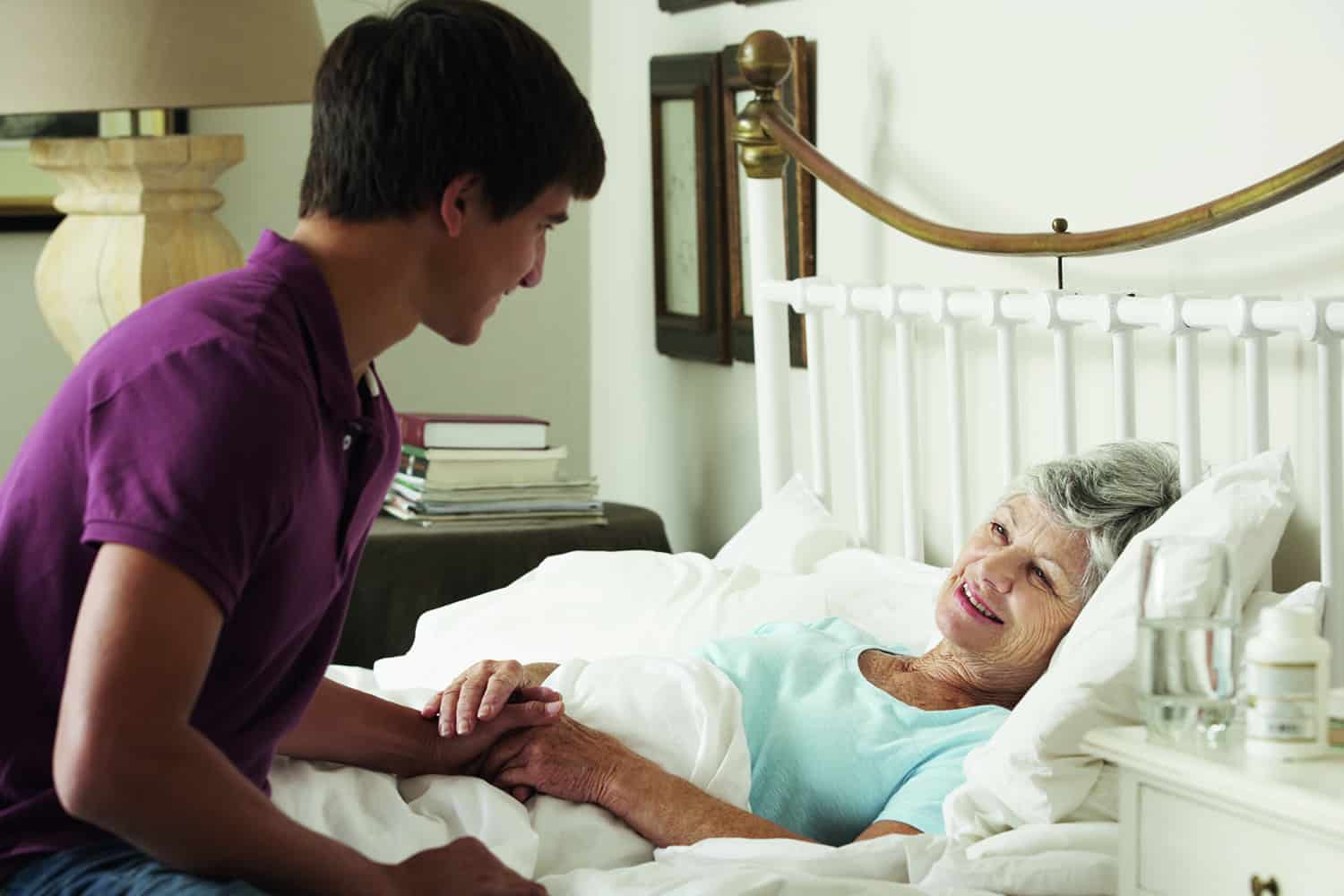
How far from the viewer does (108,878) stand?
3.68ft

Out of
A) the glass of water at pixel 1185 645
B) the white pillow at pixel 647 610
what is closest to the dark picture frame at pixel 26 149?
the white pillow at pixel 647 610

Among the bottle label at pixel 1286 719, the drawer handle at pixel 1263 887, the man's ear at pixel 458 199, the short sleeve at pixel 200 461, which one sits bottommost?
the drawer handle at pixel 1263 887

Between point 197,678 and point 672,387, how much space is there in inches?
83.9

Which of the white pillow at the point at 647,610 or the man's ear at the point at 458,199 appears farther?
the white pillow at the point at 647,610

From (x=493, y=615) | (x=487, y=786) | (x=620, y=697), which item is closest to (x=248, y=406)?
(x=487, y=786)

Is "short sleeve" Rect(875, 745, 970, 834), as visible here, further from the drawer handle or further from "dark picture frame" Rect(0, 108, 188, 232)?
"dark picture frame" Rect(0, 108, 188, 232)

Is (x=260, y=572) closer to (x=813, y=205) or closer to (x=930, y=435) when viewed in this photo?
(x=930, y=435)

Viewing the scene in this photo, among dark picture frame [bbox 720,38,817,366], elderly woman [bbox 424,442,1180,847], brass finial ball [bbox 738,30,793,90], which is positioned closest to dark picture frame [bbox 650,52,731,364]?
dark picture frame [bbox 720,38,817,366]

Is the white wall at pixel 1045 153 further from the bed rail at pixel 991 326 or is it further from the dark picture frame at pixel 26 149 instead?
the dark picture frame at pixel 26 149

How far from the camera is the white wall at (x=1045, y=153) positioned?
177 cm

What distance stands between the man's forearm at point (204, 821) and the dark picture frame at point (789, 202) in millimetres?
1635

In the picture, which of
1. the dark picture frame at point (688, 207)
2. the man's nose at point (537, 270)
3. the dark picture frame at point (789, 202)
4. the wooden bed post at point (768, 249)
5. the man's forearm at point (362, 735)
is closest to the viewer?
the man's nose at point (537, 270)

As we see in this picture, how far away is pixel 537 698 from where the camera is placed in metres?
1.63

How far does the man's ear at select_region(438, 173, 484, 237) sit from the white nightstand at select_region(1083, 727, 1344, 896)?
0.61 meters
